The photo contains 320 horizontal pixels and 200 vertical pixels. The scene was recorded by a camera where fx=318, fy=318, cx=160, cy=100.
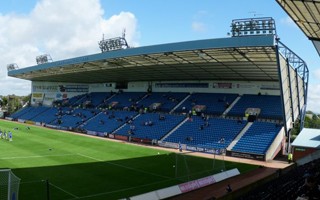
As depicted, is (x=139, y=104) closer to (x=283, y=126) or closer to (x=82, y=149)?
(x=82, y=149)

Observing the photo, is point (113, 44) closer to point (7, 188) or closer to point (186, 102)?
point (186, 102)

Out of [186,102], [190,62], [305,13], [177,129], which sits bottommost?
[177,129]

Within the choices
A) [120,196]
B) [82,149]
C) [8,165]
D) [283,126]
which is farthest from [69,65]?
[120,196]

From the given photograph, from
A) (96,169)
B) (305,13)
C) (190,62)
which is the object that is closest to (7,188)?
(96,169)

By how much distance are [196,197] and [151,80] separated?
148 ft

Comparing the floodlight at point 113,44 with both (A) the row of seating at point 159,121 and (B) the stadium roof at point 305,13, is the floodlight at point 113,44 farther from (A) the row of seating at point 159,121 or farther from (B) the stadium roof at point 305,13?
(B) the stadium roof at point 305,13

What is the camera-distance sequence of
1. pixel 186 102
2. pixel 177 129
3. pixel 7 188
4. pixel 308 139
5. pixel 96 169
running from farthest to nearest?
pixel 186 102 → pixel 177 129 → pixel 308 139 → pixel 96 169 → pixel 7 188

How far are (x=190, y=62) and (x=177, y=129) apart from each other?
1021 centimetres

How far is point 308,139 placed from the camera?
118 feet

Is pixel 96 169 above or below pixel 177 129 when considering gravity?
below

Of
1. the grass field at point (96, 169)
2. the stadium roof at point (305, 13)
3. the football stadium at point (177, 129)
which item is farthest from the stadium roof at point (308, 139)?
the stadium roof at point (305, 13)

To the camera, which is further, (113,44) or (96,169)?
(113,44)

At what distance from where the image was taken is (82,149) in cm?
3794

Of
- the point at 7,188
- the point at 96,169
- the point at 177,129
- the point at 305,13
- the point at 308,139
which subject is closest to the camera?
the point at 7,188
